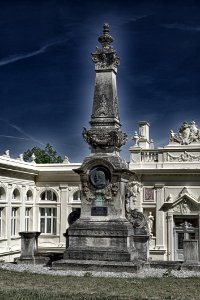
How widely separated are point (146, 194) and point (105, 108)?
1428cm

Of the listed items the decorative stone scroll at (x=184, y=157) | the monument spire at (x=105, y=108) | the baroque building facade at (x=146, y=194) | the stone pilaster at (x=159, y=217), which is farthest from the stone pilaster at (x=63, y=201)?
the monument spire at (x=105, y=108)

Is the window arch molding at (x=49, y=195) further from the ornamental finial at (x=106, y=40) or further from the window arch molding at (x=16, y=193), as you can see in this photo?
the ornamental finial at (x=106, y=40)

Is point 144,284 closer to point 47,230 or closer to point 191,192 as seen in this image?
point 191,192

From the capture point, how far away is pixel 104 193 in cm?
1852

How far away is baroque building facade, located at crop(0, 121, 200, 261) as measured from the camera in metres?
31.4

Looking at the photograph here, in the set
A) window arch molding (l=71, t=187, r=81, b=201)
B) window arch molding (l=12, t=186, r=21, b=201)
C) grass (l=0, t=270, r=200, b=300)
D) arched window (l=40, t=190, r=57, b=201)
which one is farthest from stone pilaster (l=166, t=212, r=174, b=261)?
grass (l=0, t=270, r=200, b=300)

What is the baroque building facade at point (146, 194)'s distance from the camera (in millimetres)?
31375

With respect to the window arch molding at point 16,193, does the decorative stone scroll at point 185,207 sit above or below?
below

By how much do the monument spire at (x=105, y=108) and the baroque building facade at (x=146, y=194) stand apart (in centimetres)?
1180

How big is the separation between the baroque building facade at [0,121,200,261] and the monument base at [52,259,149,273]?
12.7 m

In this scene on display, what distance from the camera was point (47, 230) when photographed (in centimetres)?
3394

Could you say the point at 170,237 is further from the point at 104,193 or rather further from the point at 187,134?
the point at 104,193

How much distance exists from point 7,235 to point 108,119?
13.2 meters

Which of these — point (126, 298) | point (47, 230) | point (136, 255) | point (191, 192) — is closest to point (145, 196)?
point (191, 192)
